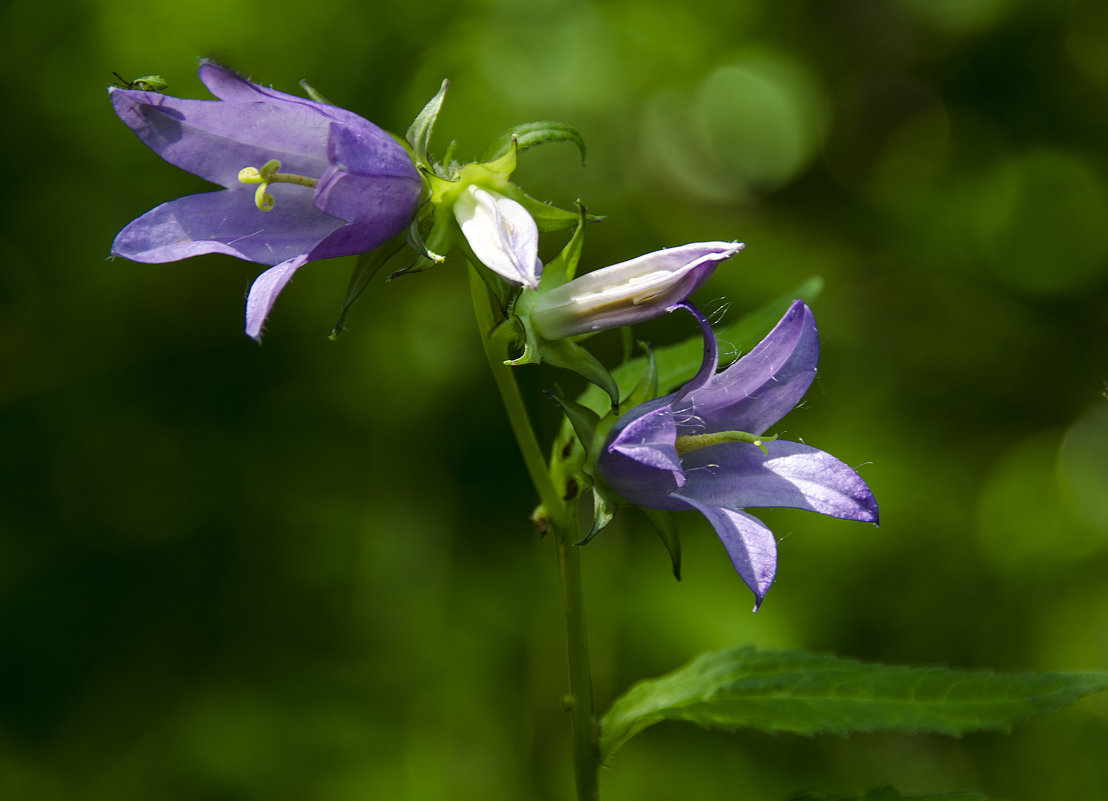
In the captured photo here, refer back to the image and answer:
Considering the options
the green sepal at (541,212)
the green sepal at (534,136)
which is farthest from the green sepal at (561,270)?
the green sepal at (534,136)

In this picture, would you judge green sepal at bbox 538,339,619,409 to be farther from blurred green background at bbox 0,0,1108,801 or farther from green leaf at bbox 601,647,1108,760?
blurred green background at bbox 0,0,1108,801

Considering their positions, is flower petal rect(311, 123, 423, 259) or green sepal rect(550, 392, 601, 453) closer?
flower petal rect(311, 123, 423, 259)

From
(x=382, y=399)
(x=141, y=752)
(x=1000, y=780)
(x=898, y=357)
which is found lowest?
(x=141, y=752)

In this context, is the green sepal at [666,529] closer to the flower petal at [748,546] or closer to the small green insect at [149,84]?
the flower petal at [748,546]

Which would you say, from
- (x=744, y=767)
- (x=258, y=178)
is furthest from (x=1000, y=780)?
(x=258, y=178)

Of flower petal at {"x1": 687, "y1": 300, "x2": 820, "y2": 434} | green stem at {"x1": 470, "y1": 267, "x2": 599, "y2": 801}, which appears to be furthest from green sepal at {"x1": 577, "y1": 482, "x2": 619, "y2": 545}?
flower petal at {"x1": 687, "y1": 300, "x2": 820, "y2": 434}

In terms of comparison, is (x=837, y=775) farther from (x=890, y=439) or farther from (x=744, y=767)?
(x=890, y=439)
